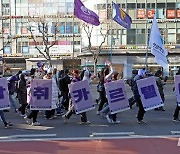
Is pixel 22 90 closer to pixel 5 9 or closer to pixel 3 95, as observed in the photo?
pixel 3 95

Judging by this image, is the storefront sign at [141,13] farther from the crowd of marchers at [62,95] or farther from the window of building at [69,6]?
the crowd of marchers at [62,95]

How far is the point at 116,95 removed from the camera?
1220cm

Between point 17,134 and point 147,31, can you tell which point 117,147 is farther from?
point 147,31

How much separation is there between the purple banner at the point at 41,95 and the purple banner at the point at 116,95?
181 cm

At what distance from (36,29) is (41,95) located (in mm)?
51516

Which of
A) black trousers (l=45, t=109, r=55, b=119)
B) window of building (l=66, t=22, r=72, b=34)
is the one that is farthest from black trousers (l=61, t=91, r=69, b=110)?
window of building (l=66, t=22, r=72, b=34)

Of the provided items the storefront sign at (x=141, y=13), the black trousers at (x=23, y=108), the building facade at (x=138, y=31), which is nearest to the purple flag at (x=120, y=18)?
the black trousers at (x=23, y=108)

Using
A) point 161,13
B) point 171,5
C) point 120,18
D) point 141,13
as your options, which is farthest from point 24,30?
point 120,18

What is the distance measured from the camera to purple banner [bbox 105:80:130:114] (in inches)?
477

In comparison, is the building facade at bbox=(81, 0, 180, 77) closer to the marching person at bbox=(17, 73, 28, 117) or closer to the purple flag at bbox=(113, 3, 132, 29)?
the purple flag at bbox=(113, 3, 132, 29)

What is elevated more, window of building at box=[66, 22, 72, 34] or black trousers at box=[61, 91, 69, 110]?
window of building at box=[66, 22, 72, 34]

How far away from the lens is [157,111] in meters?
14.9

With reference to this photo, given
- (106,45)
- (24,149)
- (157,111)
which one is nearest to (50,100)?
(24,149)

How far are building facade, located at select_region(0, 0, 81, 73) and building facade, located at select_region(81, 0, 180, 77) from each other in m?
11.3
